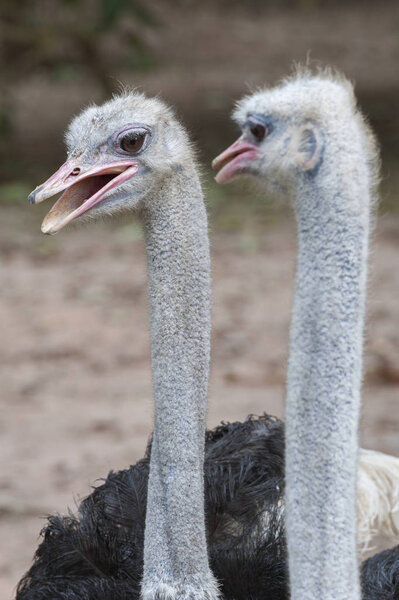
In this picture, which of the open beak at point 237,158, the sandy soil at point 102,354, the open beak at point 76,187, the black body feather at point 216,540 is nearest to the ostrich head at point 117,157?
the open beak at point 76,187

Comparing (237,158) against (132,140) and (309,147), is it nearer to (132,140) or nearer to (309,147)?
(309,147)

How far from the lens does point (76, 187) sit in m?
2.32

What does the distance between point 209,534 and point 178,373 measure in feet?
2.10

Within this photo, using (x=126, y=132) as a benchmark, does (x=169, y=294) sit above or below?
below

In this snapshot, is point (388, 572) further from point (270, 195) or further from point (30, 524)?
point (30, 524)

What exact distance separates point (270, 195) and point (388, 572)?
3.48 feet

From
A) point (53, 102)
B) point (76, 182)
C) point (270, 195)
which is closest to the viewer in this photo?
point (270, 195)

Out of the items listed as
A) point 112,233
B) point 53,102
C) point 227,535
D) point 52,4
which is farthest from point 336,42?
point 227,535

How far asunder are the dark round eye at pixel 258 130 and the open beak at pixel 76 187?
1.23 ft

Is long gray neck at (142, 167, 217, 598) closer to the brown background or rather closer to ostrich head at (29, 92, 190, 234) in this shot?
ostrich head at (29, 92, 190, 234)

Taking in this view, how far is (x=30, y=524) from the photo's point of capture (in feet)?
13.5

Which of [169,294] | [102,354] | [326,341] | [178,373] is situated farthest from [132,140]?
[102,354]

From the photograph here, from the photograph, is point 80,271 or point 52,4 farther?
point 52,4

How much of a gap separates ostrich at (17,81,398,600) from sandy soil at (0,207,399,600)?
77 centimetres
